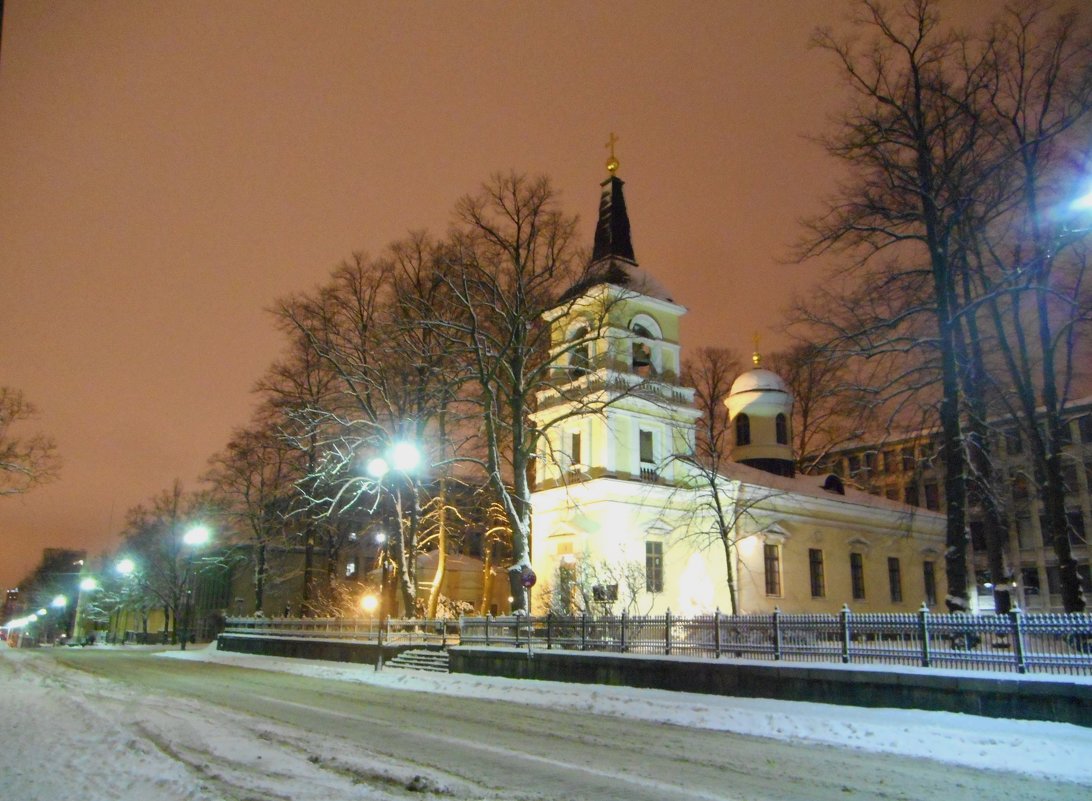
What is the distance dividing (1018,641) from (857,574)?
3086 cm

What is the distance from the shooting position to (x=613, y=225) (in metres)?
38.9

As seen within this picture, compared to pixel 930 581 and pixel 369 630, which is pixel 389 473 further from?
pixel 930 581

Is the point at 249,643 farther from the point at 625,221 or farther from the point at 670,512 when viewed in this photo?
the point at 625,221

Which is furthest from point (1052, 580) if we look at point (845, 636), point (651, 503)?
point (845, 636)

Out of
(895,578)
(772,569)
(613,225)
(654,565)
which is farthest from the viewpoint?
(895,578)

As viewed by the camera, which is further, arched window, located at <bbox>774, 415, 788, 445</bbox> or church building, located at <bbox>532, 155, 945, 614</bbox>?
arched window, located at <bbox>774, 415, 788, 445</bbox>

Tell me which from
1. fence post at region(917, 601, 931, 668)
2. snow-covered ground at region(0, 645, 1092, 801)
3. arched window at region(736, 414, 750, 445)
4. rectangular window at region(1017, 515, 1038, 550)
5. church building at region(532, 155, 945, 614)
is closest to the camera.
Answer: snow-covered ground at region(0, 645, 1092, 801)

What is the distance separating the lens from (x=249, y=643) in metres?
35.4

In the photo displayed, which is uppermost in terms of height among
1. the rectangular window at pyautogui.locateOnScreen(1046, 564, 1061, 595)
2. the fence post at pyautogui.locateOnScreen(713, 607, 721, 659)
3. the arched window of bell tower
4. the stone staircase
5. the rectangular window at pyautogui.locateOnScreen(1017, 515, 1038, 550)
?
the arched window of bell tower

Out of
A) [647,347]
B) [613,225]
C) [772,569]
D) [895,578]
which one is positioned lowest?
[895,578]

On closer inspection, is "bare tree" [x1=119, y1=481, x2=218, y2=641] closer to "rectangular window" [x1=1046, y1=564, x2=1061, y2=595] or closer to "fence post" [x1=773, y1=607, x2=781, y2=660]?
"fence post" [x1=773, y1=607, x2=781, y2=660]

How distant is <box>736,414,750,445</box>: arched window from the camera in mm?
46156

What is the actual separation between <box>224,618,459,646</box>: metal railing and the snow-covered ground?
8.49 metres

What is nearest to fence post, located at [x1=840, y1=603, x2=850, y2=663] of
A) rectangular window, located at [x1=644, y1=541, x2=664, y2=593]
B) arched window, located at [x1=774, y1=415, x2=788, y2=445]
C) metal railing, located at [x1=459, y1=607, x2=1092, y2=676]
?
metal railing, located at [x1=459, y1=607, x2=1092, y2=676]
